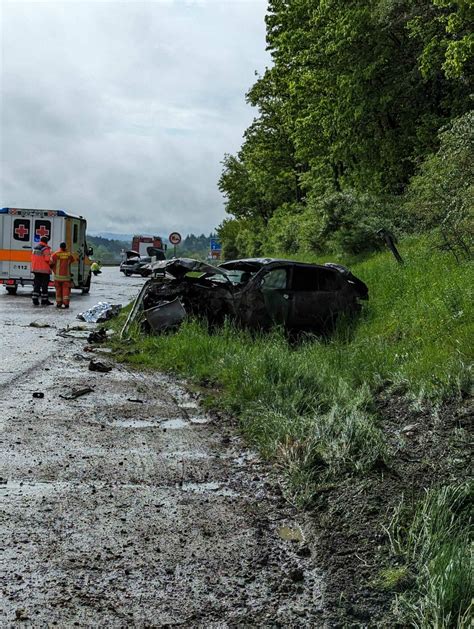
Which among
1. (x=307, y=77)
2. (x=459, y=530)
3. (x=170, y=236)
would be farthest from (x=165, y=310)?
(x=170, y=236)

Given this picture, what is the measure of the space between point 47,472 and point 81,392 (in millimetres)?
2878

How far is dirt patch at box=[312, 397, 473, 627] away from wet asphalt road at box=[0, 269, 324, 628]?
0.40ft

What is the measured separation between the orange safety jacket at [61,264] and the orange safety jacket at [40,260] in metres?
0.86

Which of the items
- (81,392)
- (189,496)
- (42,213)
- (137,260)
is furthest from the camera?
(137,260)

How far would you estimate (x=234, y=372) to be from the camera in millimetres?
8523

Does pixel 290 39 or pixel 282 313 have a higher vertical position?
pixel 290 39

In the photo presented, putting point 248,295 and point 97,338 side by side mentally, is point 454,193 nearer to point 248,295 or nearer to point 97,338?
point 248,295

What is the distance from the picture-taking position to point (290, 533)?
4.15 m

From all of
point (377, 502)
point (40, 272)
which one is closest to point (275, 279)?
point (377, 502)

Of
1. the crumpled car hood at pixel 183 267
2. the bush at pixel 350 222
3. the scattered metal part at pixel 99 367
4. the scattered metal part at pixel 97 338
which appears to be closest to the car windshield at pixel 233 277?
the crumpled car hood at pixel 183 267

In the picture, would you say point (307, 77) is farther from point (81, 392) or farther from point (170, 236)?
point (81, 392)

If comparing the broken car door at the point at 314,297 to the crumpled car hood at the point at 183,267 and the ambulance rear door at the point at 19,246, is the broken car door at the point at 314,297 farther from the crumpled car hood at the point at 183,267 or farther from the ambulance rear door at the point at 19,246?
the ambulance rear door at the point at 19,246

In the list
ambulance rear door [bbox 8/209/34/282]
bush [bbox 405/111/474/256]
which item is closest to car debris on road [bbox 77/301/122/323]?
bush [bbox 405/111/474/256]

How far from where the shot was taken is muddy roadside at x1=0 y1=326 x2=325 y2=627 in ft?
10.5
